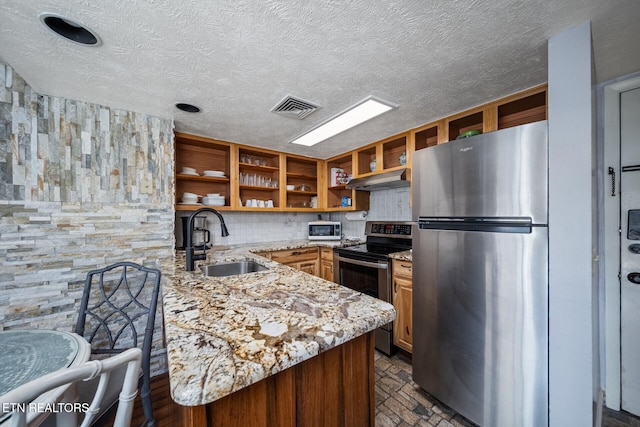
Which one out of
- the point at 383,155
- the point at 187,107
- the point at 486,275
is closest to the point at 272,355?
the point at 486,275

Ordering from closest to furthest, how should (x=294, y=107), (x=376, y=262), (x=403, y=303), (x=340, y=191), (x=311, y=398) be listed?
(x=311, y=398)
(x=294, y=107)
(x=403, y=303)
(x=376, y=262)
(x=340, y=191)

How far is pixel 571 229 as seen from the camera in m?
1.14

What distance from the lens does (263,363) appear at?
578mm

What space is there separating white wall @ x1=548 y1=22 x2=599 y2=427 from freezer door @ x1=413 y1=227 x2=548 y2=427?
5cm

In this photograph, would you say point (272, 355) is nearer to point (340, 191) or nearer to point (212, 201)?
point (212, 201)

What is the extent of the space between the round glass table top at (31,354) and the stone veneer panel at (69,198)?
730mm

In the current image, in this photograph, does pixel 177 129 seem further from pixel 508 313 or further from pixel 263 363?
pixel 508 313

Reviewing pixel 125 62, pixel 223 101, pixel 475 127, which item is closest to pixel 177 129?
pixel 223 101

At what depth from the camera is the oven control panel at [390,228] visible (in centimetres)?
265

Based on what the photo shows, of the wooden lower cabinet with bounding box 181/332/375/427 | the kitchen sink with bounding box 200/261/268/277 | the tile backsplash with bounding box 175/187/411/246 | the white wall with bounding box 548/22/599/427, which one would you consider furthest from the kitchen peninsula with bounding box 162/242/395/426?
the tile backsplash with bounding box 175/187/411/246

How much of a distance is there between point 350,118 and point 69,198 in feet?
7.70

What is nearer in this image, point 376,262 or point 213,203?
point 376,262

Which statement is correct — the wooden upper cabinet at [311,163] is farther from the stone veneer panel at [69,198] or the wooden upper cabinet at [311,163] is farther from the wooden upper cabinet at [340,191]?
the stone veneer panel at [69,198]

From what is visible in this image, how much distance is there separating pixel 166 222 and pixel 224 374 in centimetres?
203
